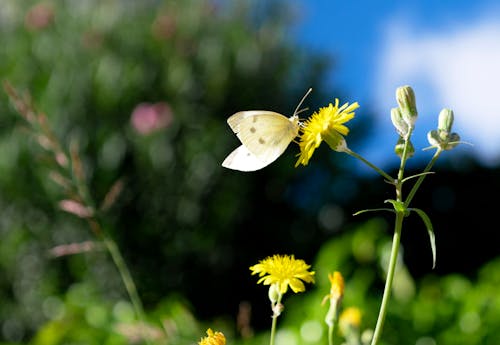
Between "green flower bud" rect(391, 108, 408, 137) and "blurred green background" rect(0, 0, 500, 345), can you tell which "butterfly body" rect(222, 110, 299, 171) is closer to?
"green flower bud" rect(391, 108, 408, 137)

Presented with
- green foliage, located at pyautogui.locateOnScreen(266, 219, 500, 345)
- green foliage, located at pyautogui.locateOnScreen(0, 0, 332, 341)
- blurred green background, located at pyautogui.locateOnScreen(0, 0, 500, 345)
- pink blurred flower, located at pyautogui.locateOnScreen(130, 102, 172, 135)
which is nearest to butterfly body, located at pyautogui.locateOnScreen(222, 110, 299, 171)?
green foliage, located at pyautogui.locateOnScreen(266, 219, 500, 345)

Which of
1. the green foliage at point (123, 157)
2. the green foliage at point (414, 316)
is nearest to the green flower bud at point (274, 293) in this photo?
the green foliage at point (414, 316)

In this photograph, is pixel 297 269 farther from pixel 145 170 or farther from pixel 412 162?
pixel 412 162

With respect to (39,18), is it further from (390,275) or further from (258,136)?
(390,275)

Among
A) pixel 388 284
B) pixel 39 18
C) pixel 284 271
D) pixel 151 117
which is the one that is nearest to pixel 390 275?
pixel 388 284

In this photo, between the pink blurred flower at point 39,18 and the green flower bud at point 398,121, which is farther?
the pink blurred flower at point 39,18

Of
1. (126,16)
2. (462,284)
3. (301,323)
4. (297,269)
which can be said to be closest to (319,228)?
(126,16)

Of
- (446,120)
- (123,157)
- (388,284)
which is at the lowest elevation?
(388,284)

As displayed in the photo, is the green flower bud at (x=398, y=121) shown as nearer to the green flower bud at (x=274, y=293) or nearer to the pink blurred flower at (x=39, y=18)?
the green flower bud at (x=274, y=293)
